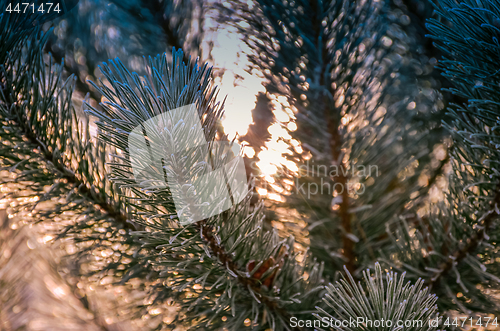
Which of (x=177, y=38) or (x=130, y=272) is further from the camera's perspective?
(x=177, y=38)

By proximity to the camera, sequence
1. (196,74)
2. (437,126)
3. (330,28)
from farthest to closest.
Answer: (437,126) → (330,28) → (196,74)

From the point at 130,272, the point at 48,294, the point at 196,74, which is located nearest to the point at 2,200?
the point at 130,272

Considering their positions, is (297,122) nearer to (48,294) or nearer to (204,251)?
→ (204,251)

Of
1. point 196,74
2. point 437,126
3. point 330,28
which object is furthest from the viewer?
point 437,126

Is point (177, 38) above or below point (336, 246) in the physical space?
above

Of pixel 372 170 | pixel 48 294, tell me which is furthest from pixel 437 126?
pixel 48 294

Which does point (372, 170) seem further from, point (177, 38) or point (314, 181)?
point (177, 38)

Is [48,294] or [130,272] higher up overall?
[130,272]

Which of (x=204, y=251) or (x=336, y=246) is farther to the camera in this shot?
(x=336, y=246)

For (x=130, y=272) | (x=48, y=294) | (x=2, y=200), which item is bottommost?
(x=48, y=294)
